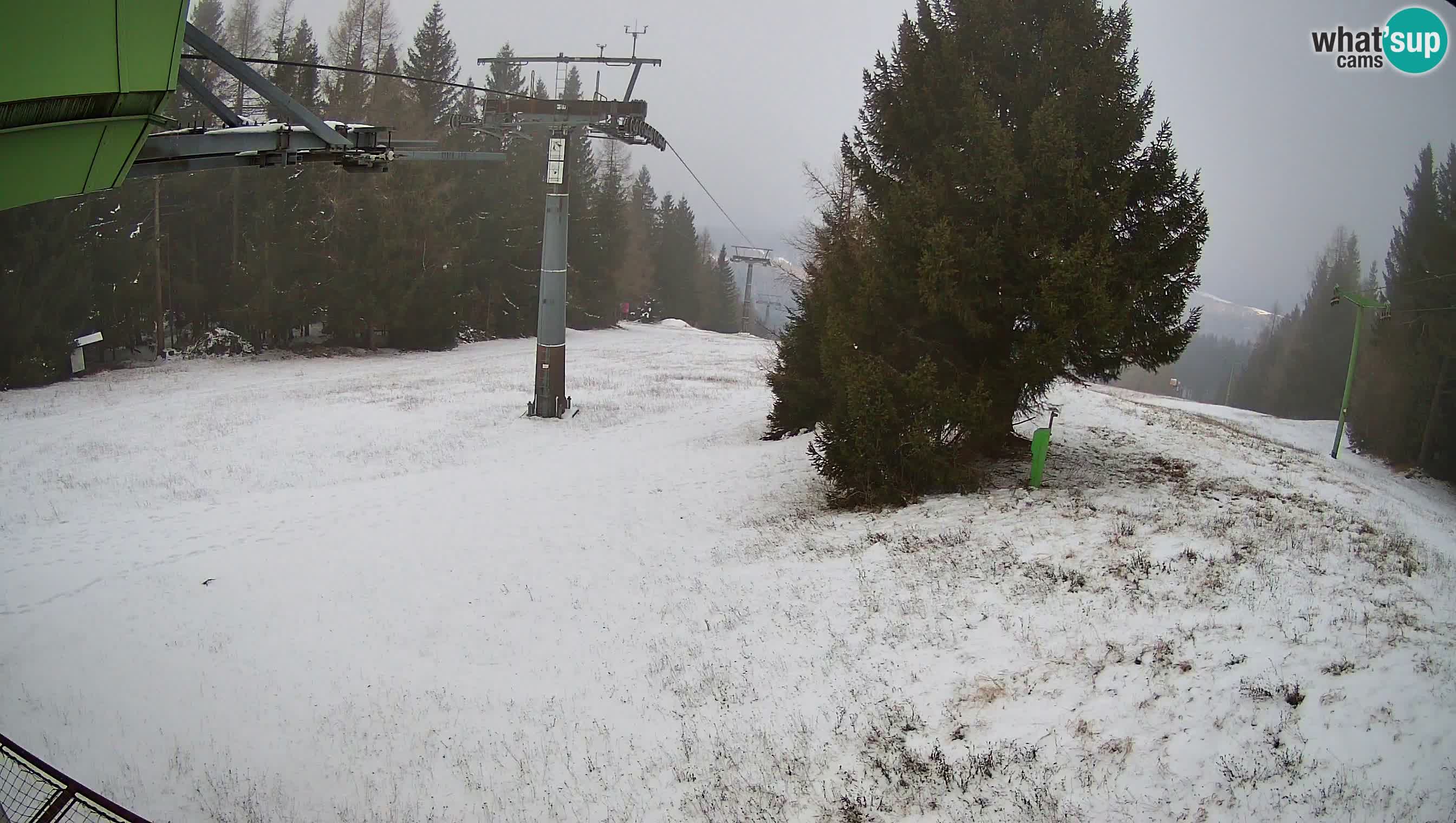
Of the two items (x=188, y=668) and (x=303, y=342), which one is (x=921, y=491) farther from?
(x=303, y=342)

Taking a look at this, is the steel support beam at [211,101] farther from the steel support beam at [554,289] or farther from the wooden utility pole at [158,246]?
the wooden utility pole at [158,246]

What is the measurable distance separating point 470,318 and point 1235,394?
7927 centimetres

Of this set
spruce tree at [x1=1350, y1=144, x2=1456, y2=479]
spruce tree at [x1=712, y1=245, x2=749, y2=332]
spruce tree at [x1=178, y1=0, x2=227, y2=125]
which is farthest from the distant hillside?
spruce tree at [x1=178, y1=0, x2=227, y2=125]

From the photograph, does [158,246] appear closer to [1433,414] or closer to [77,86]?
[77,86]

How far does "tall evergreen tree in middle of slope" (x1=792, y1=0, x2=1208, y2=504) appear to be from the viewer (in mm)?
10602

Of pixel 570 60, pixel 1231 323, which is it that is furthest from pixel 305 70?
pixel 1231 323

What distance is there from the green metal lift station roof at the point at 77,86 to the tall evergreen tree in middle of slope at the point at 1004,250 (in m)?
8.68

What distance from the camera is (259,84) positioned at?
296 inches

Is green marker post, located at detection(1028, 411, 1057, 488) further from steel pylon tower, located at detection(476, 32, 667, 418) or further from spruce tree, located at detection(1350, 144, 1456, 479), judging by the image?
steel pylon tower, located at detection(476, 32, 667, 418)

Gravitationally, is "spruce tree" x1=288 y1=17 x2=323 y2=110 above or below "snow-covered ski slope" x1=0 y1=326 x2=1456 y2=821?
above

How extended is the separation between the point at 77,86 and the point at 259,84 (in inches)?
155

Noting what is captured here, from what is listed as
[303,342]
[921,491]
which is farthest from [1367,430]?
[303,342]

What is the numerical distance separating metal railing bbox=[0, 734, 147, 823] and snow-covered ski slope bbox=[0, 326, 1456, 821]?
921 millimetres

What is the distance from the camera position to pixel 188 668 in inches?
330
